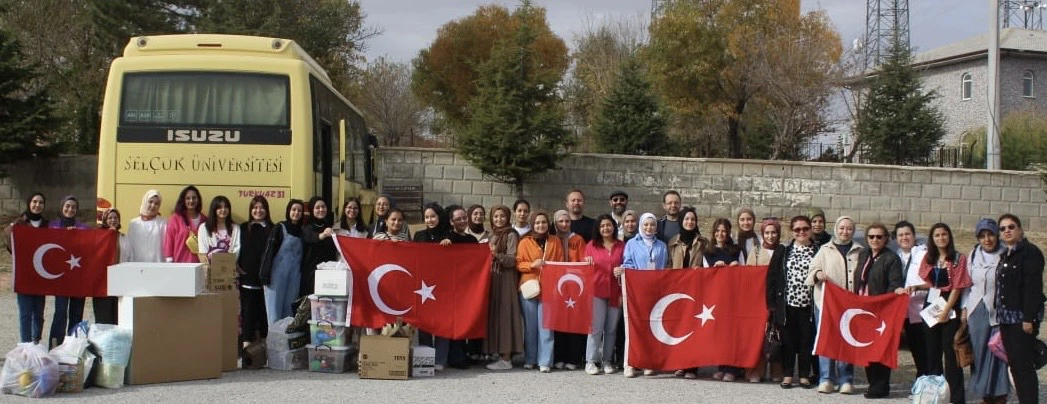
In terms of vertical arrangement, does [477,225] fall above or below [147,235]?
above

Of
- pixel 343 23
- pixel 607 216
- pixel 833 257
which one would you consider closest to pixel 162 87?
pixel 607 216

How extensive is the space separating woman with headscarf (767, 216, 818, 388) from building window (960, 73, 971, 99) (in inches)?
1843

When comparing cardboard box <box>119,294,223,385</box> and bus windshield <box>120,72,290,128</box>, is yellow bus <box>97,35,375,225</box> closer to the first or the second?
bus windshield <box>120,72,290,128</box>

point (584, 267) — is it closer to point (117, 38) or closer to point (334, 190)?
point (334, 190)

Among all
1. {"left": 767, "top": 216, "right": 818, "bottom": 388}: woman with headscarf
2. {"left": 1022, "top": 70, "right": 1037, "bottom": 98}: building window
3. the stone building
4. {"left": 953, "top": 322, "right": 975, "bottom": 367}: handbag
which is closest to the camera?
{"left": 953, "top": 322, "right": 975, "bottom": 367}: handbag

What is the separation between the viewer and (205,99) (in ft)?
40.7

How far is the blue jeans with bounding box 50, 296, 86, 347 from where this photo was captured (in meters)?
10.3

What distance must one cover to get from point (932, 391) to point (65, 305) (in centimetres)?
791

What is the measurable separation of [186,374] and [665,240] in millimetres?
4589

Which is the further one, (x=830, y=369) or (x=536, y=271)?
(x=536, y=271)

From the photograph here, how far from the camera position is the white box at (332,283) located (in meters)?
9.75

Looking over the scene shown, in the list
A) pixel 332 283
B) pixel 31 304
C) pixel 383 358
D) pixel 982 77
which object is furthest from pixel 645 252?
pixel 982 77

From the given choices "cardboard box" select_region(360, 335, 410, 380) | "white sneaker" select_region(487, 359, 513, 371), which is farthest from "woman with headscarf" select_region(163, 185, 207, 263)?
"white sneaker" select_region(487, 359, 513, 371)

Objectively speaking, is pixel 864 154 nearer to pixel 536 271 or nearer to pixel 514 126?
pixel 514 126
